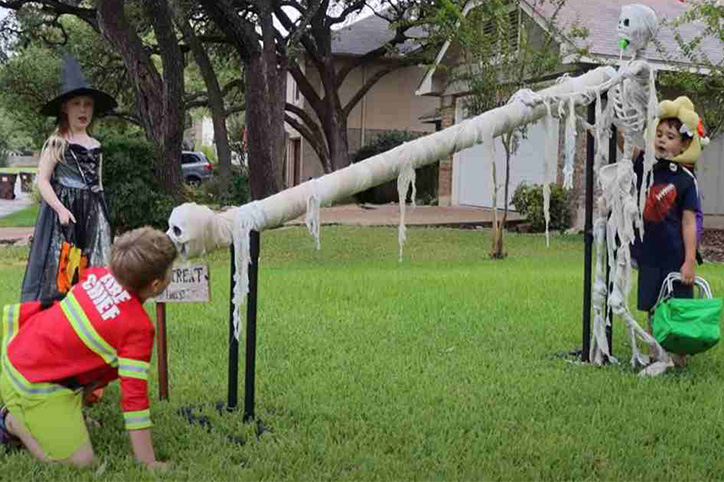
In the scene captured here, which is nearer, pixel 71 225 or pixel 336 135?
pixel 71 225

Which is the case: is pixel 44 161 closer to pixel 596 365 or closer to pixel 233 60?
pixel 596 365

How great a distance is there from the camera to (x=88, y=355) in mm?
3361

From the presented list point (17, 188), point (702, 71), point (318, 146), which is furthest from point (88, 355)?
point (17, 188)

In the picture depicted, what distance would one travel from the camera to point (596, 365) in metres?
5.15

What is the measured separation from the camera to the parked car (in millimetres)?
35375

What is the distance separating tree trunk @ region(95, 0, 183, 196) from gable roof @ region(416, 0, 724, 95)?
15.2 feet

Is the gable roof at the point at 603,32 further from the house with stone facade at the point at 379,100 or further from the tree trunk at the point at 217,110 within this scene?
the house with stone facade at the point at 379,100

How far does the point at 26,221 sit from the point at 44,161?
1695cm

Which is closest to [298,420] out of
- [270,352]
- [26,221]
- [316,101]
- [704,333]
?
[270,352]

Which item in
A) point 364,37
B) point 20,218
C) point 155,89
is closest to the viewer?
point 155,89

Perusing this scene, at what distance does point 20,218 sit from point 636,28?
19.5 metres

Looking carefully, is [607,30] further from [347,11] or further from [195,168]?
[195,168]

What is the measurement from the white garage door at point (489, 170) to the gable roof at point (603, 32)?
2010 millimetres

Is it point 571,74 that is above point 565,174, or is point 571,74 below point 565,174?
above
